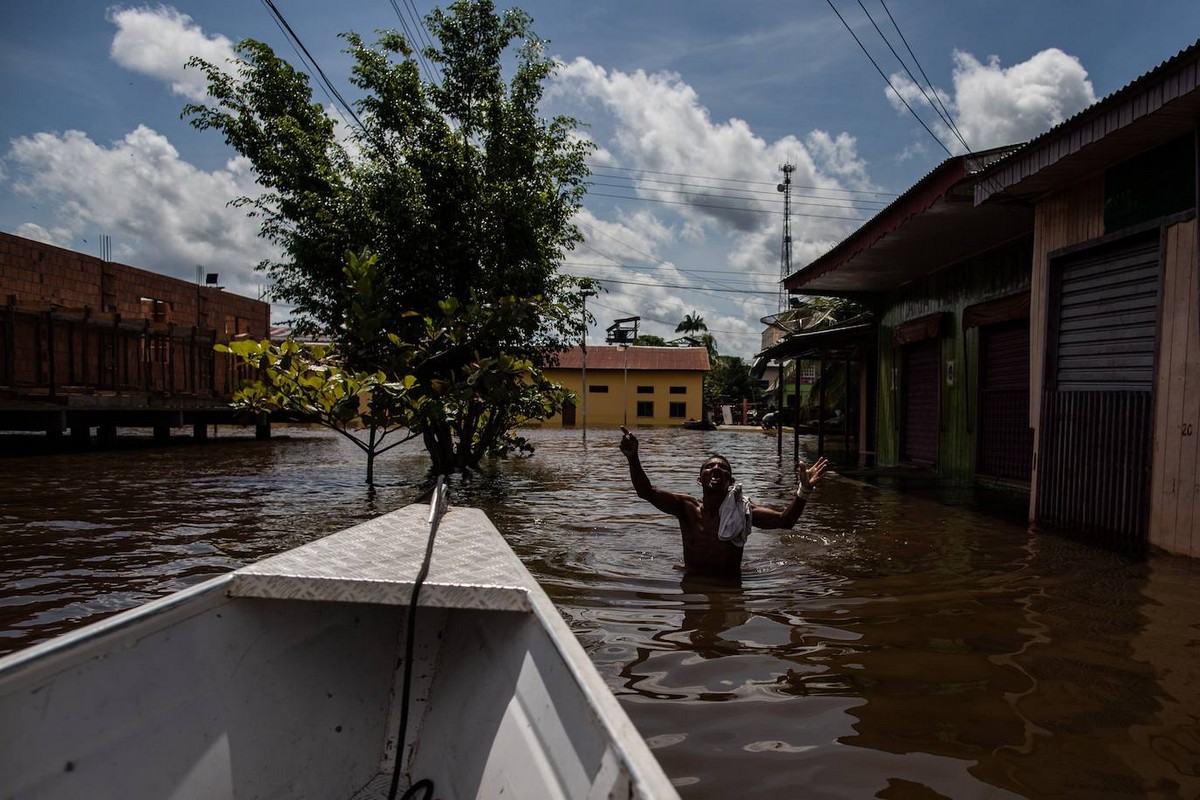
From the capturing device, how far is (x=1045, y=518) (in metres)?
7.69

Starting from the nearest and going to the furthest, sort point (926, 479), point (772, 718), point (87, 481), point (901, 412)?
point (772, 718)
point (87, 481)
point (926, 479)
point (901, 412)

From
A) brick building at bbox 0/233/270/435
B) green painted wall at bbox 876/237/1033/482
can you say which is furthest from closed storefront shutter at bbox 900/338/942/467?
brick building at bbox 0/233/270/435

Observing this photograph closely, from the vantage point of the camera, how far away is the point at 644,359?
41.3 m

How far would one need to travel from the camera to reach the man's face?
17.4ft

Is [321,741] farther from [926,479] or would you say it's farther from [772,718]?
[926,479]

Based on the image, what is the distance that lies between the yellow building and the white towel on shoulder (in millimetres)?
35013

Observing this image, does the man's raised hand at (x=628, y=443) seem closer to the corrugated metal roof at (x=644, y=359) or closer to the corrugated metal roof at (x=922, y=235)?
the corrugated metal roof at (x=922, y=235)

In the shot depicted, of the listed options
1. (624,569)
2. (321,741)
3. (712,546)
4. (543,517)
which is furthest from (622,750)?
(543,517)

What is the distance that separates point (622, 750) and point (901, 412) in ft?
46.8

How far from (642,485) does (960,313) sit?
8.68 m

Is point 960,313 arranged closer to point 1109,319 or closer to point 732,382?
point 1109,319

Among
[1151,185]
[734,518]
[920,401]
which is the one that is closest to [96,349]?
[734,518]

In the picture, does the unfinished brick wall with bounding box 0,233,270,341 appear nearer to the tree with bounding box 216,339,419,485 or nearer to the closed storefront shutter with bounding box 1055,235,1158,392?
the tree with bounding box 216,339,419,485

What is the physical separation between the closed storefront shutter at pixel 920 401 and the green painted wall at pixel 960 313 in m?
0.41
